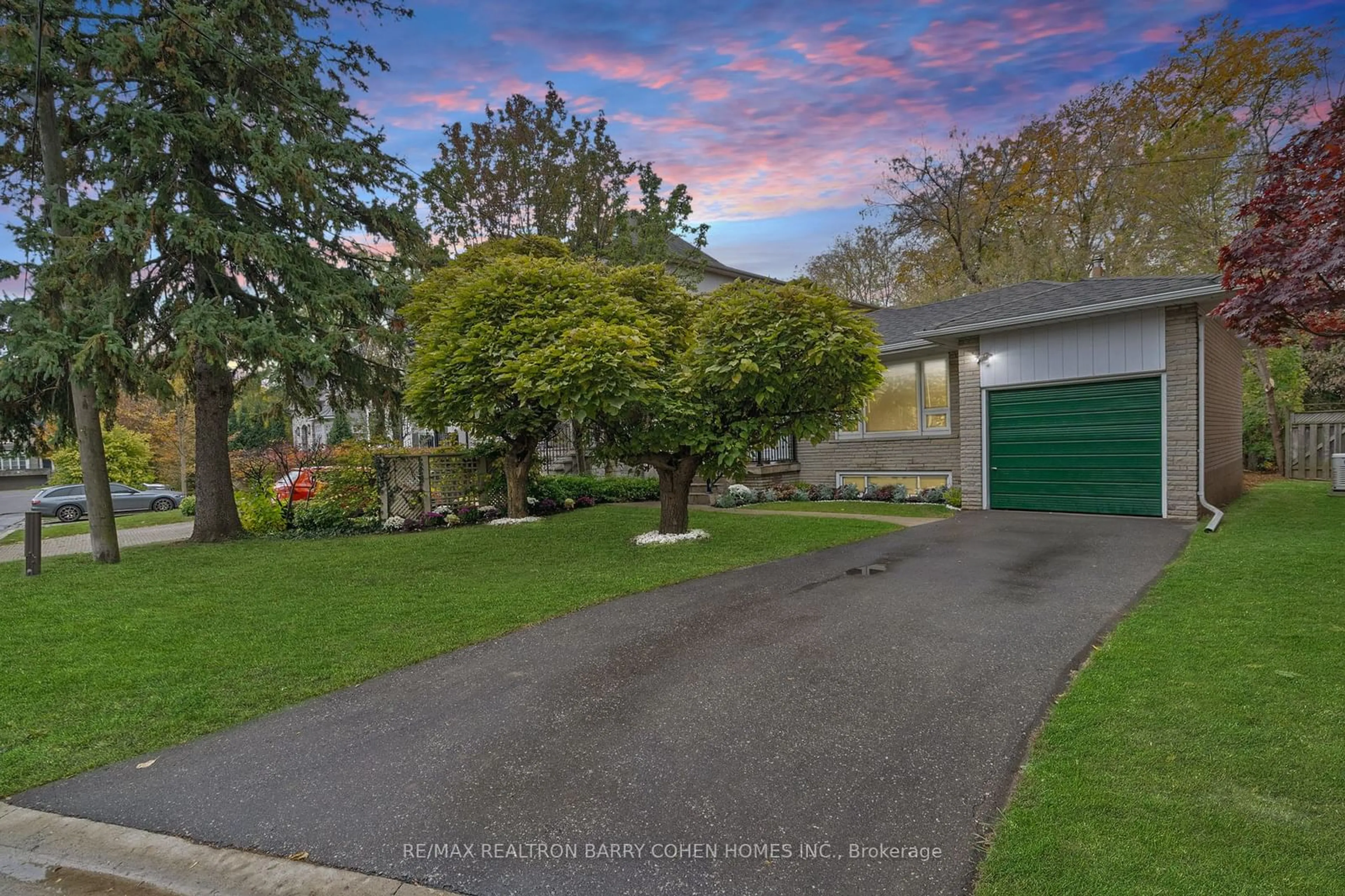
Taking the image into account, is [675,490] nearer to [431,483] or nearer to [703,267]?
[431,483]

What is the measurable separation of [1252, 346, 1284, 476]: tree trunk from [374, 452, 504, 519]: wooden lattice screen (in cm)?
1866

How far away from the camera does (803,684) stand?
145 inches

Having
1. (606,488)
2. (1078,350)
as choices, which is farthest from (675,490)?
(1078,350)

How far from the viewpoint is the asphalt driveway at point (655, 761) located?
2.23 m

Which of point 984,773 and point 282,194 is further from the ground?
point 282,194

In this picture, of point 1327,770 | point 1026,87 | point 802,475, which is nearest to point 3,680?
point 1327,770

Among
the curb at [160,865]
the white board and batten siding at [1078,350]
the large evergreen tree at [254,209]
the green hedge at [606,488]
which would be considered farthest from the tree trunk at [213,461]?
the white board and batten siding at [1078,350]

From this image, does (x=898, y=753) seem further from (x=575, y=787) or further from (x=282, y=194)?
(x=282, y=194)

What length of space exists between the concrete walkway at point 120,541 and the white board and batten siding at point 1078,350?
47.6ft

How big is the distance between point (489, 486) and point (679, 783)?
1103 centimetres

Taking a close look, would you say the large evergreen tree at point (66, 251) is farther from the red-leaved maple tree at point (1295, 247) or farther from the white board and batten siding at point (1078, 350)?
the white board and batten siding at point (1078, 350)

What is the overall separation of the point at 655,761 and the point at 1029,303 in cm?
1071

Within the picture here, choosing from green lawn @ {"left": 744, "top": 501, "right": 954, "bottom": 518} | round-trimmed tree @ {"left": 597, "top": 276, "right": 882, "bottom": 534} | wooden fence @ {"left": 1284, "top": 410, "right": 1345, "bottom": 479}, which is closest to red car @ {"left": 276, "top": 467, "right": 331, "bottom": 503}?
round-trimmed tree @ {"left": 597, "top": 276, "right": 882, "bottom": 534}

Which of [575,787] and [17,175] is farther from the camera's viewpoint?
[17,175]
